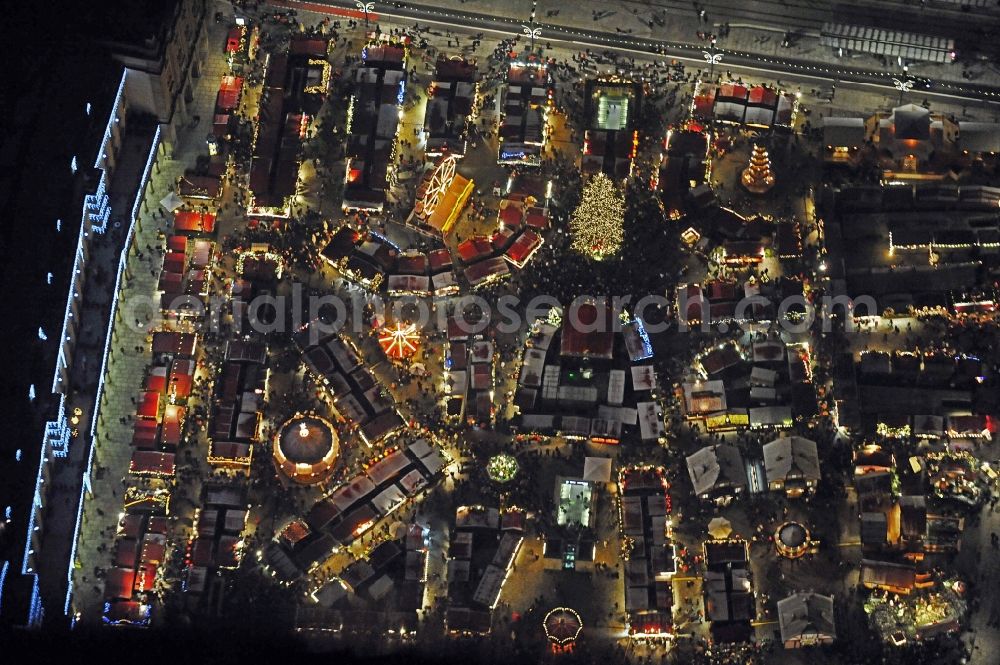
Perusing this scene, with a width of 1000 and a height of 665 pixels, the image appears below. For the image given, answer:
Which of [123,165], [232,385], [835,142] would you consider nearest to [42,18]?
[123,165]

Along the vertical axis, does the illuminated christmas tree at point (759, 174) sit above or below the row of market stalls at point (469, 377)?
above

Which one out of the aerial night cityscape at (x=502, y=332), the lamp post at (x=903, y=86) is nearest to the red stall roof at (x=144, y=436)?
the aerial night cityscape at (x=502, y=332)

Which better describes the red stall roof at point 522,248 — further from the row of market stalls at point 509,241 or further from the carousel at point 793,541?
the carousel at point 793,541

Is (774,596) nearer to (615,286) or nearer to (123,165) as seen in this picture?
(615,286)

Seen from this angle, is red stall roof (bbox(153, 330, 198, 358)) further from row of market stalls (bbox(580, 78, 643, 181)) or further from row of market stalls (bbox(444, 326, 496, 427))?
row of market stalls (bbox(580, 78, 643, 181))

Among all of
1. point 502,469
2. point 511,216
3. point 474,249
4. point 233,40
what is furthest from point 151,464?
point 233,40

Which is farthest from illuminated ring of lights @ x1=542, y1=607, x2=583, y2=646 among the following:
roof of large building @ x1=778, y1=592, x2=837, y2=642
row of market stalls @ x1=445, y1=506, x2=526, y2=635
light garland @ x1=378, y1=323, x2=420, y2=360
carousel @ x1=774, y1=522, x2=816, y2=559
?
light garland @ x1=378, y1=323, x2=420, y2=360
